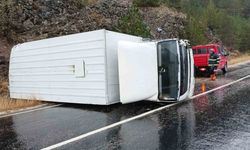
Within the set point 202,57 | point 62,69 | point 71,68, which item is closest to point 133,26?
point 202,57

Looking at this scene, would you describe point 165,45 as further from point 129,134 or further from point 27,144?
point 27,144

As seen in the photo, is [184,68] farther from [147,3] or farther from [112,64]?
[147,3]

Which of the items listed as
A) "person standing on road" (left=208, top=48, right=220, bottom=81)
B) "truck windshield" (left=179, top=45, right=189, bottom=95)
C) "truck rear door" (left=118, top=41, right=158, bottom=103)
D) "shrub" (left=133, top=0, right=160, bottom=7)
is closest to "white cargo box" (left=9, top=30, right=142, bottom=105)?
"truck rear door" (left=118, top=41, right=158, bottom=103)

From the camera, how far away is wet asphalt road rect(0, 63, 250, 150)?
630cm

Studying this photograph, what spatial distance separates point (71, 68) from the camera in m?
11.1

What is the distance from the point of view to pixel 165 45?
10.4m

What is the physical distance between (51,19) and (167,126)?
58.6 ft

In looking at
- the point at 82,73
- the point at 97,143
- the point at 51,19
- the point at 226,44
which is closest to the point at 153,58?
the point at 82,73

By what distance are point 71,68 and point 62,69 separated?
1.42 feet

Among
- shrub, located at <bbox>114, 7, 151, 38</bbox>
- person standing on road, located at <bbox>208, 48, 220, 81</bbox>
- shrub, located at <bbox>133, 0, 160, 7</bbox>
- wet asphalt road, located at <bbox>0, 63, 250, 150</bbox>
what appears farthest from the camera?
shrub, located at <bbox>133, 0, 160, 7</bbox>

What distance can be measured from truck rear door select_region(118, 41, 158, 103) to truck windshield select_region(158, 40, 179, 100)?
0.17 meters

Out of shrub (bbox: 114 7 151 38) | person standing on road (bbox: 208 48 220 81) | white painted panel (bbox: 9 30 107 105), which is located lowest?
person standing on road (bbox: 208 48 220 81)

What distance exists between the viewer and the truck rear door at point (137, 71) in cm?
1027

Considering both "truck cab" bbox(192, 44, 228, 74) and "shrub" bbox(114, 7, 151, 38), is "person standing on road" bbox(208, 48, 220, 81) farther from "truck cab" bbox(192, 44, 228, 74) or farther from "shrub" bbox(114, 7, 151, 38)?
"shrub" bbox(114, 7, 151, 38)
